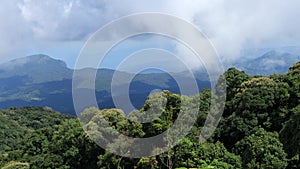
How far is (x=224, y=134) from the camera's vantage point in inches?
790

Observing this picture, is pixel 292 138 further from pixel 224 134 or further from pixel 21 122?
pixel 21 122

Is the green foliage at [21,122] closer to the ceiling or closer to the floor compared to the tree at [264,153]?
closer to the ceiling

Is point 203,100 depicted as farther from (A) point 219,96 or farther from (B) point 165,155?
(B) point 165,155

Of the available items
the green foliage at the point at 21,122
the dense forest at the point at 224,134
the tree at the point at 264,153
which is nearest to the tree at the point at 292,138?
the dense forest at the point at 224,134

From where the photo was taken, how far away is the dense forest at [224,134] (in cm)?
1500

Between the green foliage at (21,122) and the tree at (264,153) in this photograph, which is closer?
the tree at (264,153)

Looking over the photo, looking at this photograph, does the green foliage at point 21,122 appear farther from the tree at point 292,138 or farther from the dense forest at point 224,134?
the tree at point 292,138

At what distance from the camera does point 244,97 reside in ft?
64.7

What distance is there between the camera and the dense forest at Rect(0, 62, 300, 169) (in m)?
15.0

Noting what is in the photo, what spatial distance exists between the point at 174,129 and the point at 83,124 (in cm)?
613

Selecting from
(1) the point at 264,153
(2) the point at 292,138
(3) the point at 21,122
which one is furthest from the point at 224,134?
(3) the point at 21,122

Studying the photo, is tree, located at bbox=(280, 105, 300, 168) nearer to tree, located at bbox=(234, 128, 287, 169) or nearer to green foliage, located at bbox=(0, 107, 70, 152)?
tree, located at bbox=(234, 128, 287, 169)

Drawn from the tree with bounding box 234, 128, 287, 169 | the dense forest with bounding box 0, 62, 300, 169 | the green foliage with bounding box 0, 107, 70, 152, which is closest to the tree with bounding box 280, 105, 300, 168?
the dense forest with bounding box 0, 62, 300, 169

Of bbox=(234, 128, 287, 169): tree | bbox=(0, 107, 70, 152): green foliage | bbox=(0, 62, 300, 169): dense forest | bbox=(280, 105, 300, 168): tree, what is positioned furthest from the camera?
bbox=(0, 107, 70, 152): green foliage
